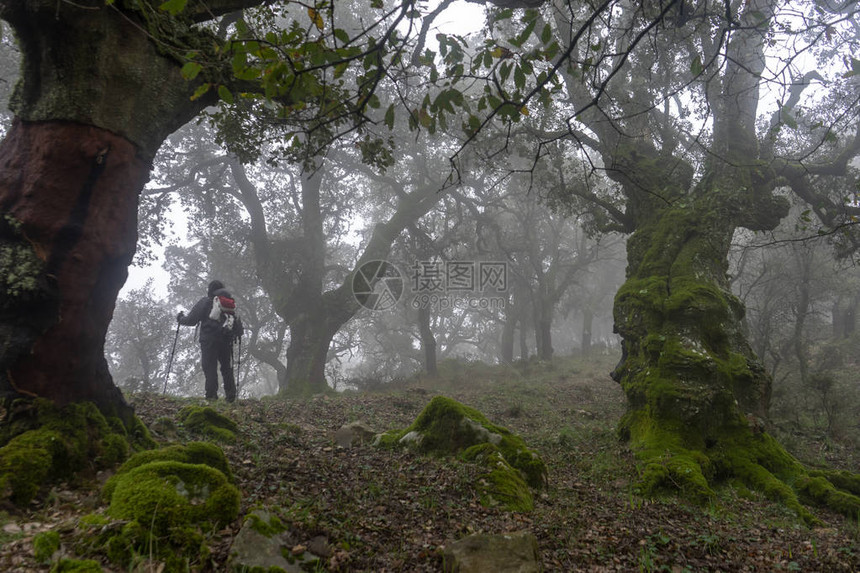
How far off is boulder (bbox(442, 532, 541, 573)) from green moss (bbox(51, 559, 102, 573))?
6.46 ft

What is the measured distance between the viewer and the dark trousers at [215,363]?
29.1 feet

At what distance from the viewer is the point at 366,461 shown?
5.25 meters

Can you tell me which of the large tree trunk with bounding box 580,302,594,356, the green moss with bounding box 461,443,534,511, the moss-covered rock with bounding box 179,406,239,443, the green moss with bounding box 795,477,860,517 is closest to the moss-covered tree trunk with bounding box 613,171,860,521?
the green moss with bounding box 795,477,860,517

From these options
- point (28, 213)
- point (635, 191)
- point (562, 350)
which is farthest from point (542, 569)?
point (562, 350)

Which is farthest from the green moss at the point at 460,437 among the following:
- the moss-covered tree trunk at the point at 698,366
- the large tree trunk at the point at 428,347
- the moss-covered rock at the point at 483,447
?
the large tree trunk at the point at 428,347

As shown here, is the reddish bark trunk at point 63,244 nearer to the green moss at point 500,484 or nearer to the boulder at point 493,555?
the boulder at point 493,555

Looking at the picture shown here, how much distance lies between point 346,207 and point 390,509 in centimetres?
1909

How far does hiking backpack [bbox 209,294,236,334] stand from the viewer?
9.01 metres

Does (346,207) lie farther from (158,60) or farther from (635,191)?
(158,60)

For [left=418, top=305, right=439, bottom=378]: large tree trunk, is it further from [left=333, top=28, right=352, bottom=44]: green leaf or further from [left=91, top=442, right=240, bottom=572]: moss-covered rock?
[left=333, top=28, right=352, bottom=44]: green leaf

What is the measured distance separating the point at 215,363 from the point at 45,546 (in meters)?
6.98

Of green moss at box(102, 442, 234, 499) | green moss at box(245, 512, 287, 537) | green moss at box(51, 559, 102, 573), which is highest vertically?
green moss at box(102, 442, 234, 499)

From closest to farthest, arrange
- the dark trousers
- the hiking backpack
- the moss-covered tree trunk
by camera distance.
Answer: the moss-covered tree trunk < the dark trousers < the hiking backpack

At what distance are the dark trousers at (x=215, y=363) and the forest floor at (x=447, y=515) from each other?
160 cm
